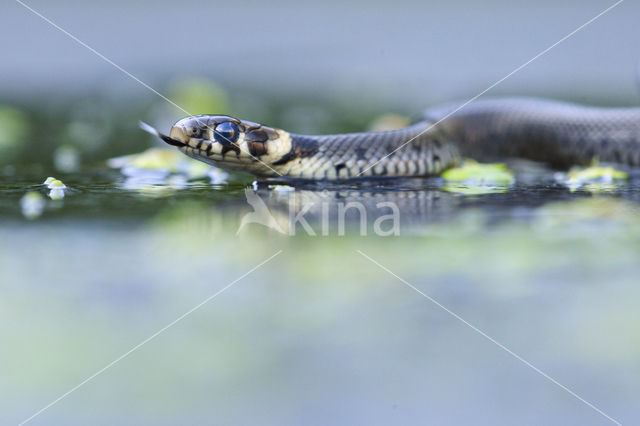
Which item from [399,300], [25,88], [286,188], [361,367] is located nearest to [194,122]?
[286,188]

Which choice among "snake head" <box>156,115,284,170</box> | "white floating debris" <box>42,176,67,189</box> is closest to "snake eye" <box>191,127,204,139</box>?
"snake head" <box>156,115,284,170</box>

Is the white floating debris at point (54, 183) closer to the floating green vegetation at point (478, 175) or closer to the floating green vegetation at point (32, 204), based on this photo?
the floating green vegetation at point (32, 204)

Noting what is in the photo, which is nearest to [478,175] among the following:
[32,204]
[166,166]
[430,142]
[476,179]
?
[476,179]

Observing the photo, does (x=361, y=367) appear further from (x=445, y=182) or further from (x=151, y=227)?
(x=445, y=182)

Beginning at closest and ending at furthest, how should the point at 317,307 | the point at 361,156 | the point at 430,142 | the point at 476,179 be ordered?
the point at 317,307, the point at 476,179, the point at 361,156, the point at 430,142

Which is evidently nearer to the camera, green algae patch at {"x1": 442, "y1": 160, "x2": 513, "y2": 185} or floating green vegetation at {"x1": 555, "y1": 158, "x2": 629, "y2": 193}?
floating green vegetation at {"x1": 555, "y1": 158, "x2": 629, "y2": 193}

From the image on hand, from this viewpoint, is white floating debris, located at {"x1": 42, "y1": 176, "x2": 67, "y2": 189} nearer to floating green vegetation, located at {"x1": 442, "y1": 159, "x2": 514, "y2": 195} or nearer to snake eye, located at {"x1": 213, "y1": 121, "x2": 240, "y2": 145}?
snake eye, located at {"x1": 213, "y1": 121, "x2": 240, "y2": 145}

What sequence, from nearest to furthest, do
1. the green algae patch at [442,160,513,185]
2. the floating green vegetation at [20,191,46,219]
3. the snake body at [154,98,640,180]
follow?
the floating green vegetation at [20,191,46,219], the snake body at [154,98,640,180], the green algae patch at [442,160,513,185]

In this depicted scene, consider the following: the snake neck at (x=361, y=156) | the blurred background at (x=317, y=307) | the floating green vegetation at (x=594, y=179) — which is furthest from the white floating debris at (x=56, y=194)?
the floating green vegetation at (x=594, y=179)

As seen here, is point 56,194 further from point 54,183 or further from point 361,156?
point 361,156
